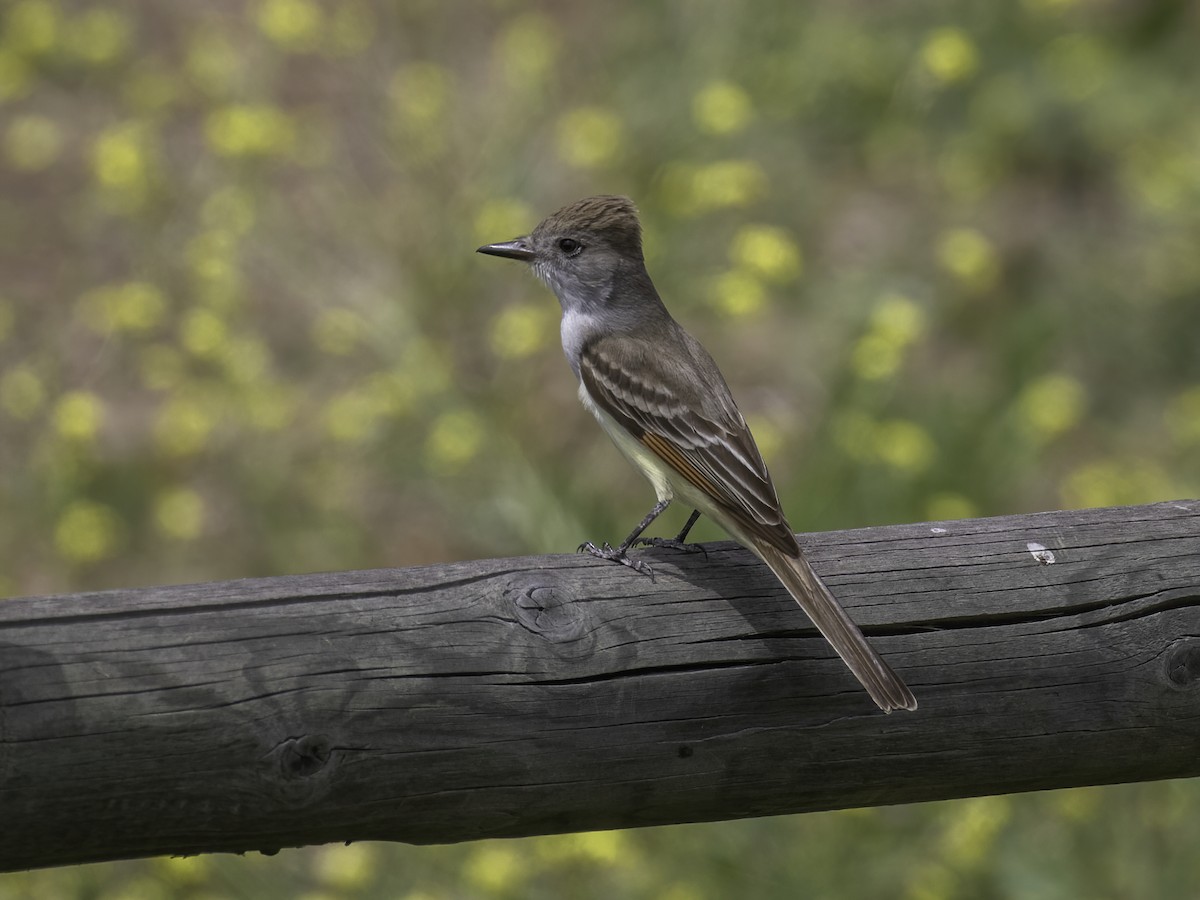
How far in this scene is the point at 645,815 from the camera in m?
2.87

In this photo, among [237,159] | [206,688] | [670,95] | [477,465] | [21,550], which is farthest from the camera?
[670,95]

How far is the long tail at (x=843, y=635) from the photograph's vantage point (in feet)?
9.23

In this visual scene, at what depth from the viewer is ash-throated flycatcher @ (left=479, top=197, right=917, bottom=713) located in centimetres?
406

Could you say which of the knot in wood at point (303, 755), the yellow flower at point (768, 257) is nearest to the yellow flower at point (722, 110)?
the yellow flower at point (768, 257)

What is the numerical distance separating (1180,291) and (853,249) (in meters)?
1.88

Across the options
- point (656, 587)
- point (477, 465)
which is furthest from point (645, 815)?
point (477, 465)

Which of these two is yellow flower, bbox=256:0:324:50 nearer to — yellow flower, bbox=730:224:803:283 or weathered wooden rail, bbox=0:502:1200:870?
yellow flower, bbox=730:224:803:283

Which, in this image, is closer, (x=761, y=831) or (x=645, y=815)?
(x=645, y=815)

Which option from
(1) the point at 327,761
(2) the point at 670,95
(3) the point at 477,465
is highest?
(1) the point at 327,761

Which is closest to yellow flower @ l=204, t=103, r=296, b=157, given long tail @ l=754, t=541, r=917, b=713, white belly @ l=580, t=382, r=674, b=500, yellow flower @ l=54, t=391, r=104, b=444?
yellow flower @ l=54, t=391, r=104, b=444

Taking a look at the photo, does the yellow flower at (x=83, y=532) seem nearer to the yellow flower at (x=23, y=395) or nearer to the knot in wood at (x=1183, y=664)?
the yellow flower at (x=23, y=395)

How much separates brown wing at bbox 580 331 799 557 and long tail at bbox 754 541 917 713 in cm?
86

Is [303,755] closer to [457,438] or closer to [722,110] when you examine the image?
[457,438]

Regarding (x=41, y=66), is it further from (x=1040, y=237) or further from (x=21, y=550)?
(x=1040, y=237)
